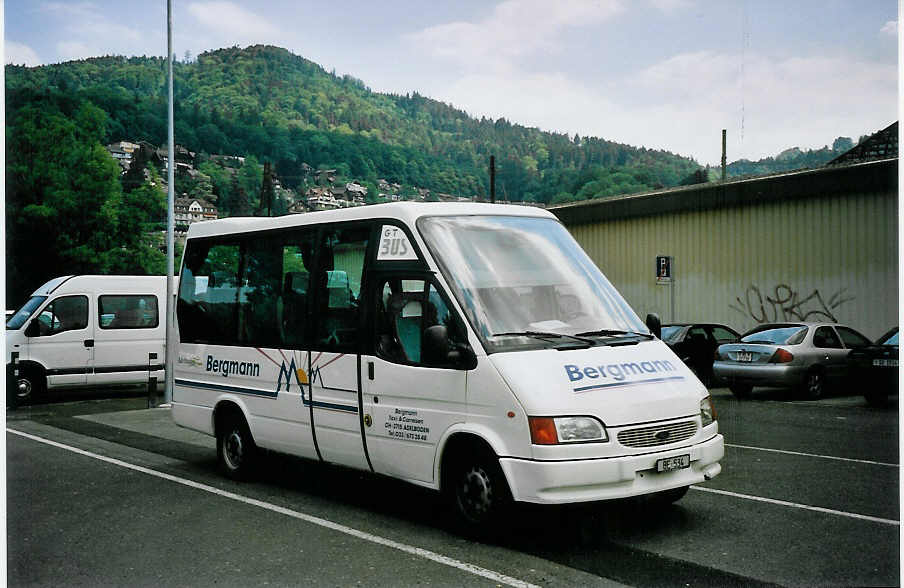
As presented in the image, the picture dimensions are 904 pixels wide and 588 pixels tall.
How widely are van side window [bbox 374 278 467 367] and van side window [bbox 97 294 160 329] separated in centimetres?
1205

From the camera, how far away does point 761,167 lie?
949 centimetres

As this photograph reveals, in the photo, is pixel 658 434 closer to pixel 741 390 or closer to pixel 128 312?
pixel 741 390

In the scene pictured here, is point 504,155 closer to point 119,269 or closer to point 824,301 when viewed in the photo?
point 824,301

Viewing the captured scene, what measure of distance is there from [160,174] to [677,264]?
12519mm

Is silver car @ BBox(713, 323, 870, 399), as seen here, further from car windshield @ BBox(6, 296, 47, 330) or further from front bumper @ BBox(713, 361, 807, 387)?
car windshield @ BBox(6, 296, 47, 330)

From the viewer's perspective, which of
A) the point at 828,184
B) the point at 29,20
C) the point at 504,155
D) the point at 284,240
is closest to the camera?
the point at 29,20

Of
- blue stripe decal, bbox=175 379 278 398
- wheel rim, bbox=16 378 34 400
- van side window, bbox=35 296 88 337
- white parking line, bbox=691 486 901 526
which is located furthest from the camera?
van side window, bbox=35 296 88 337

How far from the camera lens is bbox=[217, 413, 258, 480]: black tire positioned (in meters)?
8.53

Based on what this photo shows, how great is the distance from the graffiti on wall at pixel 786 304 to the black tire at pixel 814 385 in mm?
3013

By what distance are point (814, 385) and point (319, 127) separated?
9.14 meters

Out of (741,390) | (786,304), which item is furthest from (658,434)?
(786,304)

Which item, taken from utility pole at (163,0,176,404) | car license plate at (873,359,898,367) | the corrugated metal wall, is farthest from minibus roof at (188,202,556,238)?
the corrugated metal wall

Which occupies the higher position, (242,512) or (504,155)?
(504,155)

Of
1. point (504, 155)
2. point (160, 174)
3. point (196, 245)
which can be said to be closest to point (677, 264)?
point (504, 155)
